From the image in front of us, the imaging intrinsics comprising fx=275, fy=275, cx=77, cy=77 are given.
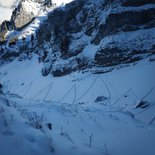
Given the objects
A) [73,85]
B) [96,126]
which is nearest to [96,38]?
[73,85]

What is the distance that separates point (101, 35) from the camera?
61.4 meters

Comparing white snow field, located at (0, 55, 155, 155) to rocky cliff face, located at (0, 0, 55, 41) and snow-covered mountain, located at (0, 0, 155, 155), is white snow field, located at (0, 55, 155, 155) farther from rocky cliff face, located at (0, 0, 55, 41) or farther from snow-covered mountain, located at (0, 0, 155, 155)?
rocky cliff face, located at (0, 0, 55, 41)

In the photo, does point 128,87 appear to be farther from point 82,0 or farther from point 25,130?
point 82,0

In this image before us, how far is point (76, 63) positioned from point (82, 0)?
81.9 feet

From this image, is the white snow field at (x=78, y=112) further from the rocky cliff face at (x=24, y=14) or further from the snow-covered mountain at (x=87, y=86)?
the rocky cliff face at (x=24, y=14)

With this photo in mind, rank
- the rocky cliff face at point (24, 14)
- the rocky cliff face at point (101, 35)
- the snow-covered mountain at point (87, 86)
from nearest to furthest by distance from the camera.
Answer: the snow-covered mountain at point (87, 86) < the rocky cliff face at point (101, 35) < the rocky cliff face at point (24, 14)

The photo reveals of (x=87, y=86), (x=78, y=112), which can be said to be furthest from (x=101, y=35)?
(x=78, y=112)

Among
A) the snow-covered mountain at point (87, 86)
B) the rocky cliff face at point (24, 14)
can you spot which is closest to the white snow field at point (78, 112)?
the snow-covered mountain at point (87, 86)

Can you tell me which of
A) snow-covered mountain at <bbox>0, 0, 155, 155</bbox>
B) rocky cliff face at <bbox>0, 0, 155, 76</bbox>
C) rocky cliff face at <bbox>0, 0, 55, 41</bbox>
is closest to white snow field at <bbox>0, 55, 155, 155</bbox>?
snow-covered mountain at <bbox>0, 0, 155, 155</bbox>

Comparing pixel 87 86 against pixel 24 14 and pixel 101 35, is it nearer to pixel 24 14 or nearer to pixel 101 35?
pixel 101 35

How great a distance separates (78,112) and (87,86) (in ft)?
122

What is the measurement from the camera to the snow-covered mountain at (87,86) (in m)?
7.02

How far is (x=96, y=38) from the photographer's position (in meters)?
62.9

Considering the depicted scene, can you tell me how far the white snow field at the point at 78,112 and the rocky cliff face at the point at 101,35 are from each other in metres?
4.05
